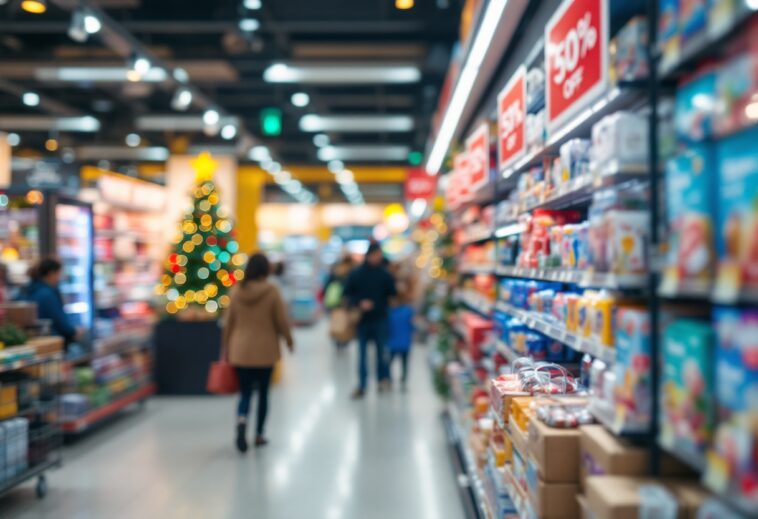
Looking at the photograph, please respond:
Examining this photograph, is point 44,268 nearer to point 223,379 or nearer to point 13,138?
point 223,379

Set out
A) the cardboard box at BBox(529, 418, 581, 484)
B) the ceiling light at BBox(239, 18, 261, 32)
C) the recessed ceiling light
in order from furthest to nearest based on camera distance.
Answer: the recessed ceiling light
the ceiling light at BBox(239, 18, 261, 32)
the cardboard box at BBox(529, 418, 581, 484)

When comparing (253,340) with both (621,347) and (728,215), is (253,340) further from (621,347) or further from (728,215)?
(728,215)

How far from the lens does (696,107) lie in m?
1.75

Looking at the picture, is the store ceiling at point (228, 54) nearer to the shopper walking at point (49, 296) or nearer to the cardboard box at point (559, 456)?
the shopper walking at point (49, 296)

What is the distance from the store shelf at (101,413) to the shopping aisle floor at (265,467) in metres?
0.16

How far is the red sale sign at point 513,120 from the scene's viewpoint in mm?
4035

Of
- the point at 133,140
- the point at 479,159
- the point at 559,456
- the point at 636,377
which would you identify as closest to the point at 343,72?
the point at 479,159

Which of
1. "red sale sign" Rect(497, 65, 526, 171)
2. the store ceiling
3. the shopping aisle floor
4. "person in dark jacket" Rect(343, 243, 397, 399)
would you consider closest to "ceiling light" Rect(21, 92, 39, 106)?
the store ceiling

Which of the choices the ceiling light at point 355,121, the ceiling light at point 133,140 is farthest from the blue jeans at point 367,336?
the ceiling light at point 133,140

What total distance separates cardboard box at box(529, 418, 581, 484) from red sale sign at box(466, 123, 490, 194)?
10.3 feet

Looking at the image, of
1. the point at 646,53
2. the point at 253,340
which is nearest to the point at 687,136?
the point at 646,53

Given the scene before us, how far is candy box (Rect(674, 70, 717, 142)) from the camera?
170 cm

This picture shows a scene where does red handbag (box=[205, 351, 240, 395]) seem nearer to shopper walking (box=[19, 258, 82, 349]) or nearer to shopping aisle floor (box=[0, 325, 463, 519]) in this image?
shopping aisle floor (box=[0, 325, 463, 519])

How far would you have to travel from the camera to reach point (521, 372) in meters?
3.38
